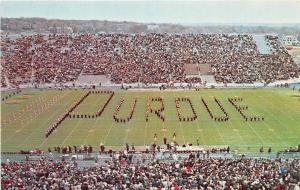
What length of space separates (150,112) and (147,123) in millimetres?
4387

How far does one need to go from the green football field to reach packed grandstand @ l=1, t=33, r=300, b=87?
440 inches

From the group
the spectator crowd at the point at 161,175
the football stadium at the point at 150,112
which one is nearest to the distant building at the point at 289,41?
the football stadium at the point at 150,112

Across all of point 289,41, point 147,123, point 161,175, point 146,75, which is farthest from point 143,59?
point 161,175

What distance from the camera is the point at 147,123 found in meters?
41.4

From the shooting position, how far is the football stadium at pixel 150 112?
2380 cm

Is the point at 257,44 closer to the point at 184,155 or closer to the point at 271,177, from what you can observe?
the point at 184,155

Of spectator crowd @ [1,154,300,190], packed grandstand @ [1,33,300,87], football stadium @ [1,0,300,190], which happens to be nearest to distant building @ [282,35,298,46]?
football stadium @ [1,0,300,190]

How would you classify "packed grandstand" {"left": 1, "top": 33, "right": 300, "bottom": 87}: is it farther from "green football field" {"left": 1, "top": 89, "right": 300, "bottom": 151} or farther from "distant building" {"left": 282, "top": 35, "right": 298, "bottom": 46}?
"green football field" {"left": 1, "top": 89, "right": 300, "bottom": 151}

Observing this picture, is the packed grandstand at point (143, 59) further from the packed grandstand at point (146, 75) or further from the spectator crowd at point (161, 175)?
the spectator crowd at point (161, 175)

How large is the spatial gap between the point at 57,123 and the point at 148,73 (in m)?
29.1

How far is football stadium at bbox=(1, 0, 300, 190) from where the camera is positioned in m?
23.8

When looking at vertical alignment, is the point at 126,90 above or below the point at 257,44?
below

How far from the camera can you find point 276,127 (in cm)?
3953

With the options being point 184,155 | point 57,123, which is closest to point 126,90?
point 57,123
